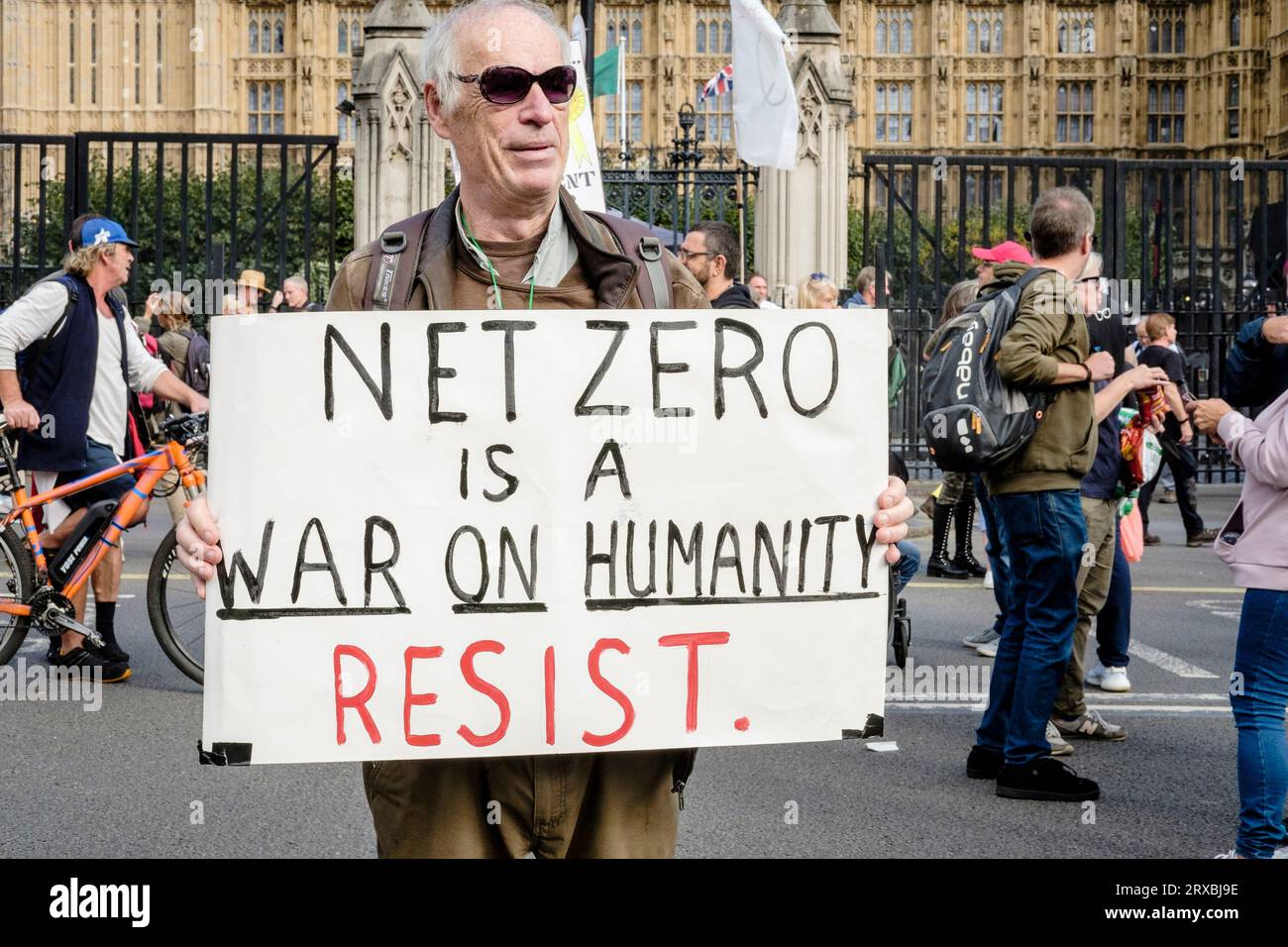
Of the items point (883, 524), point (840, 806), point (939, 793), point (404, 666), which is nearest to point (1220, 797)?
point (939, 793)

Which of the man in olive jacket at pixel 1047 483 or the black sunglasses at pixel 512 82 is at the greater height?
the black sunglasses at pixel 512 82

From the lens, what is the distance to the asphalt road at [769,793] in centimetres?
443

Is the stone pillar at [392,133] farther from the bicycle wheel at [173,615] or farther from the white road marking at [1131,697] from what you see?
the white road marking at [1131,697]

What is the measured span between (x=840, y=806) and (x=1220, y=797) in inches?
46.0

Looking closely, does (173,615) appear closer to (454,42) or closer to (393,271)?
(393,271)

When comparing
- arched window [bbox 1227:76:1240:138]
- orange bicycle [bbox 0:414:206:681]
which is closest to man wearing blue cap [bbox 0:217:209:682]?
orange bicycle [bbox 0:414:206:681]

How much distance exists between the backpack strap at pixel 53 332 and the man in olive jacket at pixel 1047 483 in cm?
364

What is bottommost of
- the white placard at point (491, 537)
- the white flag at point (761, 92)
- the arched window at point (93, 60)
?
Result: the white placard at point (491, 537)

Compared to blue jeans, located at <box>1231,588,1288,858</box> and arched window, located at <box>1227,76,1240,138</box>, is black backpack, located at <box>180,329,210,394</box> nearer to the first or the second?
blue jeans, located at <box>1231,588,1288,858</box>

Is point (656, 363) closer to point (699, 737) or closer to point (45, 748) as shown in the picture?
point (699, 737)

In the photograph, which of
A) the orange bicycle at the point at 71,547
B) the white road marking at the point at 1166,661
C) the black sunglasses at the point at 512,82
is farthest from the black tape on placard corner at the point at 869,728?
the white road marking at the point at 1166,661

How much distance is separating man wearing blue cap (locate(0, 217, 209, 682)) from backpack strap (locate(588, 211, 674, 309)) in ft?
14.0

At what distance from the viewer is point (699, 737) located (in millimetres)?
2311
